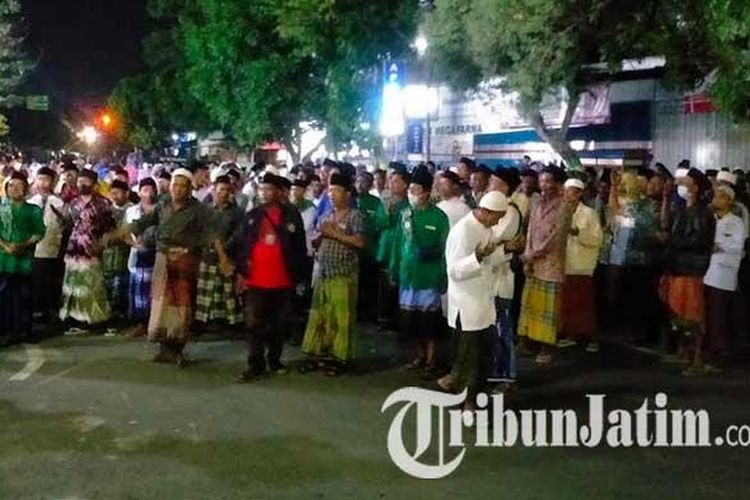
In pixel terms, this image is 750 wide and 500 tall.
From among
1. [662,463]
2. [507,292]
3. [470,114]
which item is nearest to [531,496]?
[662,463]

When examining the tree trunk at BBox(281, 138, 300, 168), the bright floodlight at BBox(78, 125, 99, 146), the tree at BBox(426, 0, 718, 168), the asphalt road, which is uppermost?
the bright floodlight at BBox(78, 125, 99, 146)

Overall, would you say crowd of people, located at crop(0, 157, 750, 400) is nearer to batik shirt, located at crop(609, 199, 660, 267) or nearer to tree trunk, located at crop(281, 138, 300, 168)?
batik shirt, located at crop(609, 199, 660, 267)

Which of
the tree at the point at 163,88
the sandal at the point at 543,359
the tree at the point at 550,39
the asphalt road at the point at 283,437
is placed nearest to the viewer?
the asphalt road at the point at 283,437

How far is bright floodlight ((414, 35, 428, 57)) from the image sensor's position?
20.6m

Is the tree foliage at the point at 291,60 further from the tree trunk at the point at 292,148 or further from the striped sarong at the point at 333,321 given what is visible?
the striped sarong at the point at 333,321

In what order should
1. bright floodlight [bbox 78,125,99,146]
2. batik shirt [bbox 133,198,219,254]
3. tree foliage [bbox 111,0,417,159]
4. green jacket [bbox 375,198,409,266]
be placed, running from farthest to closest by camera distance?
1. bright floodlight [bbox 78,125,99,146]
2. tree foliage [bbox 111,0,417,159]
3. green jacket [bbox 375,198,409,266]
4. batik shirt [bbox 133,198,219,254]

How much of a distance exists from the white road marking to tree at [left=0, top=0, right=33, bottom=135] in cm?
2121

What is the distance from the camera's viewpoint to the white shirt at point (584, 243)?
9500mm

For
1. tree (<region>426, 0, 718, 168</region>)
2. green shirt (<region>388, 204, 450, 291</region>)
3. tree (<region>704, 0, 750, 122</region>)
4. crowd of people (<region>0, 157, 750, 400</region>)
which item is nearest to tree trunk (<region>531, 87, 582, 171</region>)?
tree (<region>426, 0, 718, 168</region>)

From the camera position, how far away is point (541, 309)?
9156 millimetres

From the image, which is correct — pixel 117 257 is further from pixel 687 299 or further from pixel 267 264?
pixel 687 299

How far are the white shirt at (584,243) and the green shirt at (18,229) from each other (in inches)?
208

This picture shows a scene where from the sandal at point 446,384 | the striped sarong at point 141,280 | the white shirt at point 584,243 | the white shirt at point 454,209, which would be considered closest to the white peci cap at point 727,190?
the white shirt at point 584,243

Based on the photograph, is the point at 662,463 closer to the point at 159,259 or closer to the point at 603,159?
the point at 159,259
